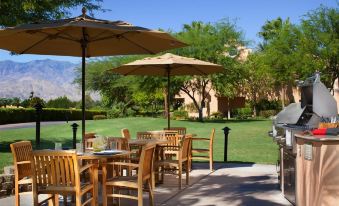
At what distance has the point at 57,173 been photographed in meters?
5.54

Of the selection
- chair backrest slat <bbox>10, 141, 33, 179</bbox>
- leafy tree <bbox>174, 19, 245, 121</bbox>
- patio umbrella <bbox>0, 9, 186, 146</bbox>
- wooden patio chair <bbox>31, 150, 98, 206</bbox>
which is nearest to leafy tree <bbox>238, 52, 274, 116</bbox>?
leafy tree <bbox>174, 19, 245, 121</bbox>

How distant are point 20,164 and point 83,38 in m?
2.01

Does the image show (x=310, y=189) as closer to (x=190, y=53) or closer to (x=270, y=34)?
(x=190, y=53)

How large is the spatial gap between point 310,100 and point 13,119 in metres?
30.3

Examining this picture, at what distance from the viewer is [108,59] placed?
5238 cm

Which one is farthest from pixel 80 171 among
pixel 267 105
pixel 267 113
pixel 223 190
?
pixel 267 105

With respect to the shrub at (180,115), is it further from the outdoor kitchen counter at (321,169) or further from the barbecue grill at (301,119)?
the outdoor kitchen counter at (321,169)

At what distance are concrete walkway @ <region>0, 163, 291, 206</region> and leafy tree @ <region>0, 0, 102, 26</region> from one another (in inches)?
268

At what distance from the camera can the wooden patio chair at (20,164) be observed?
6.43 meters

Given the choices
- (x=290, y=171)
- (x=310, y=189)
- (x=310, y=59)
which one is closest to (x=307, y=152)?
(x=310, y=189)

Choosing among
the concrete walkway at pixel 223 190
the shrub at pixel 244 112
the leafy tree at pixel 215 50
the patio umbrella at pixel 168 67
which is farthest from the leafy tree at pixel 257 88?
the concrete walkway at pixel 223 190

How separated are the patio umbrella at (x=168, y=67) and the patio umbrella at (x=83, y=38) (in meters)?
1.92

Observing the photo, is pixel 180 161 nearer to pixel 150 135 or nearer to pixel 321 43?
pixel 150 135

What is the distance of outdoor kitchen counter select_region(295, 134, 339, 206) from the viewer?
533 cm
